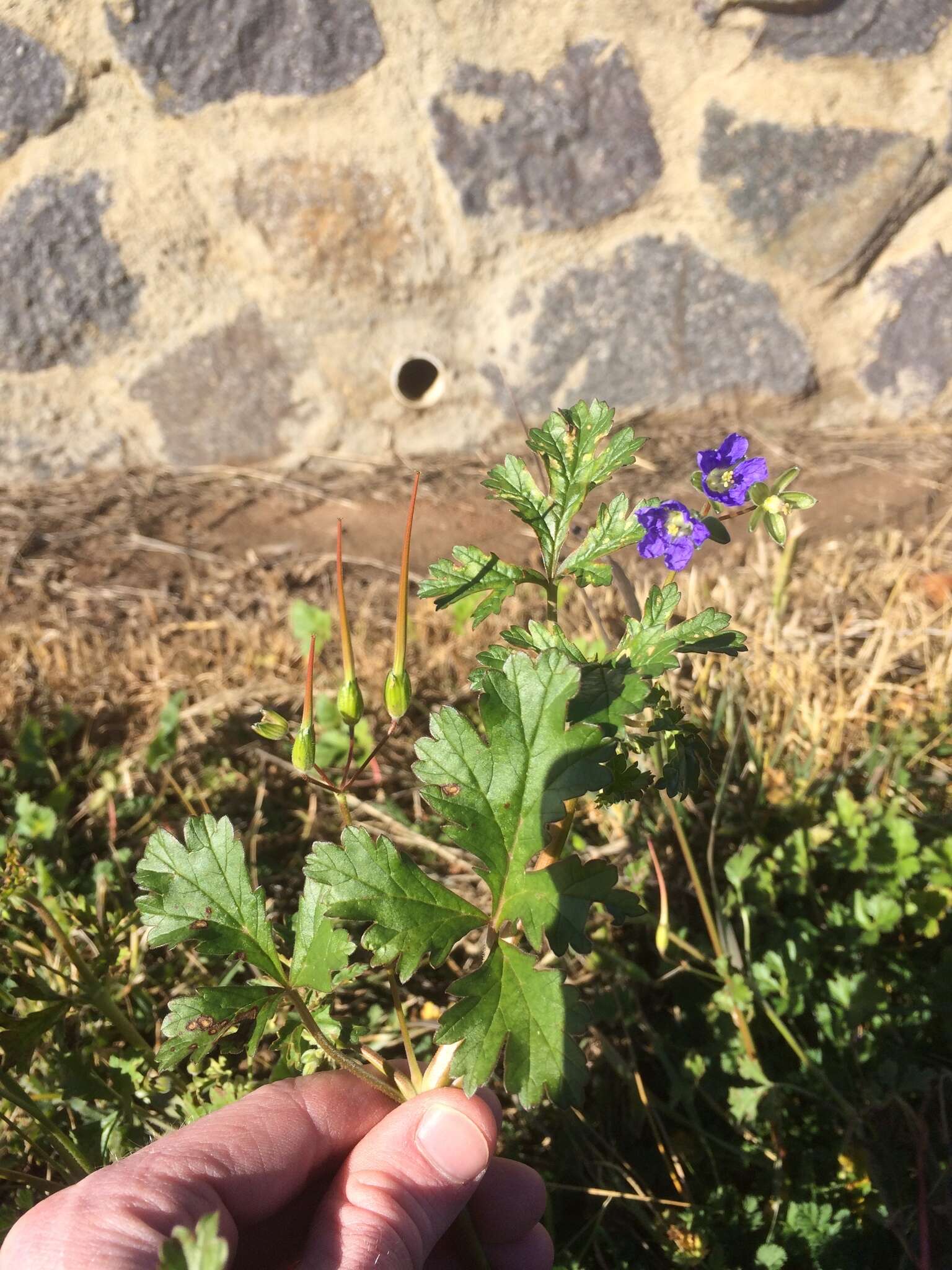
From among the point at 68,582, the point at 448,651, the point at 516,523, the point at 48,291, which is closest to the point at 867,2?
the point at 516,523

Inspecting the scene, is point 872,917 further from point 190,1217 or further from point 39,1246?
point 39,1246

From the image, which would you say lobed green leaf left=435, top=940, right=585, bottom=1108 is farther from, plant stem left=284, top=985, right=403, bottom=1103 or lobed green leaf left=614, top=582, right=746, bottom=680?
lobed green leaf left=614, top=582, right=746, bottom=680

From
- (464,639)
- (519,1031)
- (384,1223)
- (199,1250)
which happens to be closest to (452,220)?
(464,639)

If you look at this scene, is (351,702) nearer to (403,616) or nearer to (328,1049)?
(403,616)

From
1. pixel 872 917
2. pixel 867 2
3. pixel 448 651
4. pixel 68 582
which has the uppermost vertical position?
pixel 867 2

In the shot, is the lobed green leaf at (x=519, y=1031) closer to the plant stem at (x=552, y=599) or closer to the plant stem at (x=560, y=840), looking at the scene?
the plant stem at (x=560, y=840)

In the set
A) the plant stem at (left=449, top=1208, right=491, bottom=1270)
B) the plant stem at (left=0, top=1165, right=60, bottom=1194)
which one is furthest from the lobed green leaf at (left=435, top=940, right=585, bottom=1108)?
the plant stem at (left=0, top=1165, right=60, bottom=1194)
